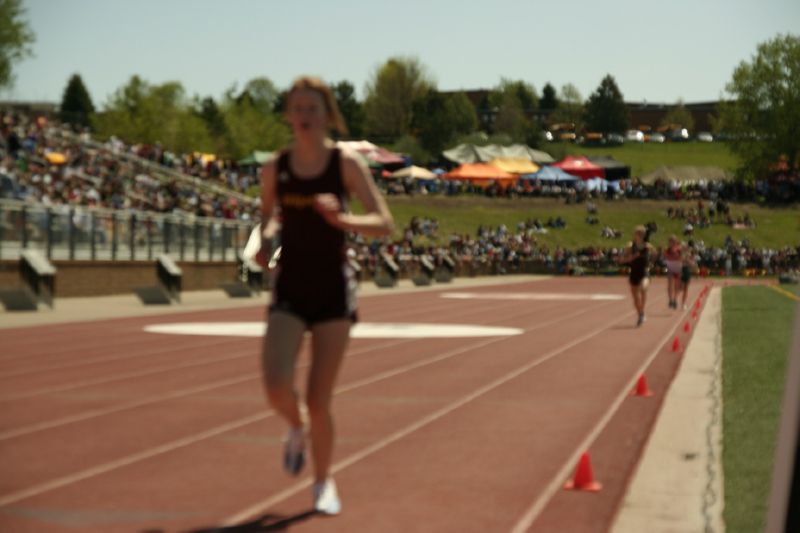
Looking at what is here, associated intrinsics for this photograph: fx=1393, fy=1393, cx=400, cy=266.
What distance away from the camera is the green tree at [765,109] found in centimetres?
8075

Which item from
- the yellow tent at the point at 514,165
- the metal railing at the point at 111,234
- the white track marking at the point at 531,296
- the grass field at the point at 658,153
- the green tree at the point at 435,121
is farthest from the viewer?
the grass field at the point at 658,153

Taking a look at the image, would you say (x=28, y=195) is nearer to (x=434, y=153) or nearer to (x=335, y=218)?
(x=335, y=218)

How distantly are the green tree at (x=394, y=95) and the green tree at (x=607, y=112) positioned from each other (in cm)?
4572

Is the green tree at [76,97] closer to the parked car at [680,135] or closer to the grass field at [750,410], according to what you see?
the parked car at [680,135]

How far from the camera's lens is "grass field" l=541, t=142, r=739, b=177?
143500 millimetres

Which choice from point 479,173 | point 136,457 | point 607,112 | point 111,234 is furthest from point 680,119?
point 136,457

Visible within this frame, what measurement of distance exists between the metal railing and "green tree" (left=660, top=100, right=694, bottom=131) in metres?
149

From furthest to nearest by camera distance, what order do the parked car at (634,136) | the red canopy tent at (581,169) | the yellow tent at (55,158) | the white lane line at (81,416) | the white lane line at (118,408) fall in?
1. the parked car at (634,136)
2. the red canopy tent at (581,169)
3. the yellow tent at (55,158)
4. the white lane line at (118,408)
5. the white lane line at (81,416)

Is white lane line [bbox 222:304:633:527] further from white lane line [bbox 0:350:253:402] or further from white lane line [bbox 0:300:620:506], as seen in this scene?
white lane line [bbox 0:350:253:402]

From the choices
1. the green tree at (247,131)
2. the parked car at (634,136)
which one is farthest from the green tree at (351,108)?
the parked car at (634,136)

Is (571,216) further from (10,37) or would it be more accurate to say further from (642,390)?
(642,390)

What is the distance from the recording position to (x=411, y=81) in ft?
468

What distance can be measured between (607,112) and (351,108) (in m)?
45.9

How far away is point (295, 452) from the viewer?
616 centimetres
